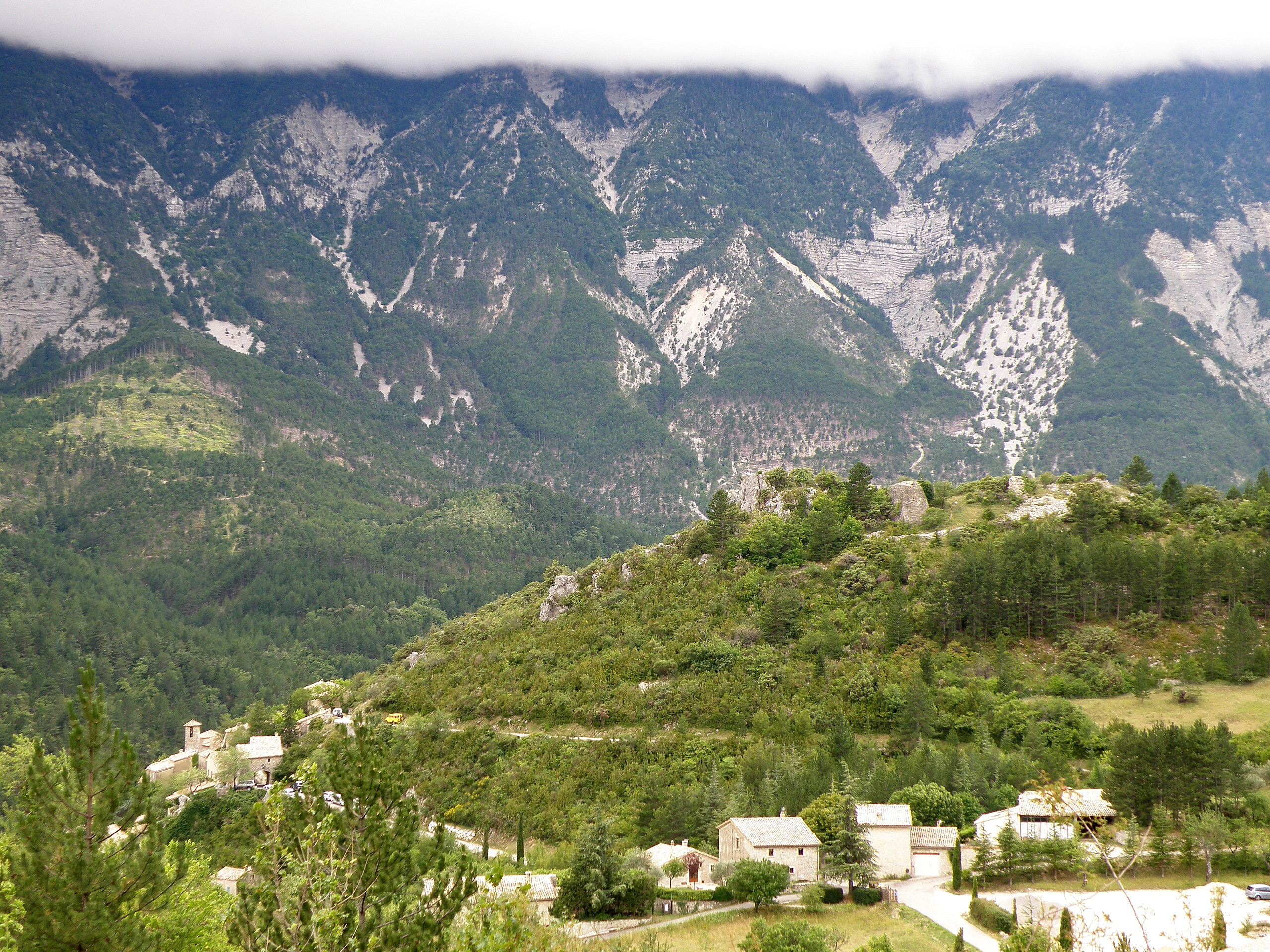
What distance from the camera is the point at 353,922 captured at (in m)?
26.0

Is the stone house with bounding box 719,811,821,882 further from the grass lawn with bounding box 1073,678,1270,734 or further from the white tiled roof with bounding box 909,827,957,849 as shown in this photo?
the grass lawn with bounding box 1073,678,1270,734

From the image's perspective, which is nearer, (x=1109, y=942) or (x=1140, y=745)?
(x=1109, y=942)

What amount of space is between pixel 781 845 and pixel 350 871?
3618 centimetres

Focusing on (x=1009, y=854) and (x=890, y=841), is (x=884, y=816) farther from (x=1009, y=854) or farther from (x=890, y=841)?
(x=1009, y=854)

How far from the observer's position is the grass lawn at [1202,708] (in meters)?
68.8

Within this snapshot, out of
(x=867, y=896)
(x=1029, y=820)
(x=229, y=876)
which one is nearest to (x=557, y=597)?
(x=229, y=876)

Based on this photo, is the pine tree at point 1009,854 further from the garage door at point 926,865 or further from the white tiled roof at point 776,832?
the white tiled roof at point 776,832

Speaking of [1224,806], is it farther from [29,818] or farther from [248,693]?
[248,693]

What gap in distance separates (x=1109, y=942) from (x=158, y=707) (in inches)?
6029

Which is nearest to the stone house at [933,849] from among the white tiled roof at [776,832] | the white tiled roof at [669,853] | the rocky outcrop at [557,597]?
the white tiled roof at [776,832]

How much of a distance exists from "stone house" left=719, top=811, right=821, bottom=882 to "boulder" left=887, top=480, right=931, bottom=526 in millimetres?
Result: 49542

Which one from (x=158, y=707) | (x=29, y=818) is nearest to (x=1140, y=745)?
(x=29, y=818)

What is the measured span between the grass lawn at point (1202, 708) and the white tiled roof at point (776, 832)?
2390 centimetres

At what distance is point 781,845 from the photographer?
57.6 metres
